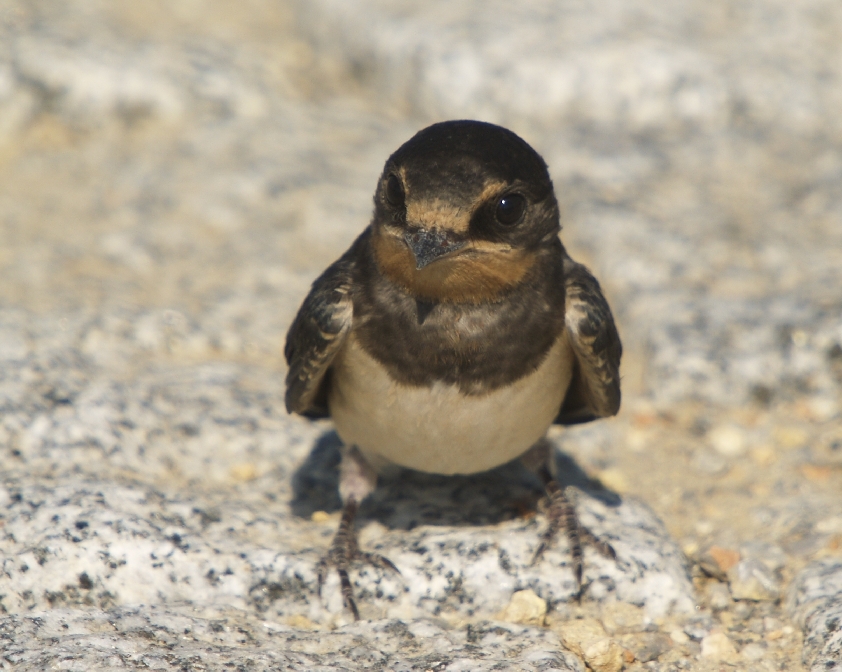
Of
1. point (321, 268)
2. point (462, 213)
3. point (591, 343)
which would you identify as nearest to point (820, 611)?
point (591, 343)

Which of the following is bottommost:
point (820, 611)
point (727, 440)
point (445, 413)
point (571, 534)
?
point (820, 611)

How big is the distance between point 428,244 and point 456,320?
0.49 m

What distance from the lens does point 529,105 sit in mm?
9430

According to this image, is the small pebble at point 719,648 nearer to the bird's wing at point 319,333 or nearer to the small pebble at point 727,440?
the small pebble at point 727,440

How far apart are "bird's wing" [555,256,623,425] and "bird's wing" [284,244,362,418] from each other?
1.09 m

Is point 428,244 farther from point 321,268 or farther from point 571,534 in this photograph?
point 321,268

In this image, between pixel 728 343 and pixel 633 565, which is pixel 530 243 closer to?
pixel 633 565

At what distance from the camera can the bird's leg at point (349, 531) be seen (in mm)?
5156

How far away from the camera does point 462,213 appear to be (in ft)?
14.9

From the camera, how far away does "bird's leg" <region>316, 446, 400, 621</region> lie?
516cm

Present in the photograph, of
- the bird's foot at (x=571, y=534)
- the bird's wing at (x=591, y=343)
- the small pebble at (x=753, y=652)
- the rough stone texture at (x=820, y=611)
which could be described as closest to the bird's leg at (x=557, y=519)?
the bird's foot at (x=571, y=534)

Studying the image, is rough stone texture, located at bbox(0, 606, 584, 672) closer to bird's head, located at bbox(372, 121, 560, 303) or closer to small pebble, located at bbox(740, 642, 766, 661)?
small pebble, located at bbox(740, 642, 766, 661)

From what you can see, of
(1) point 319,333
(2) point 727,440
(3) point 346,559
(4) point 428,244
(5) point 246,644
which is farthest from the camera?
(2) point 727,440

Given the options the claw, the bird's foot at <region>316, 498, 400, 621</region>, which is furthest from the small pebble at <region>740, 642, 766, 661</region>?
the bird's foot at <region>316, 498, 400, 621</region>
